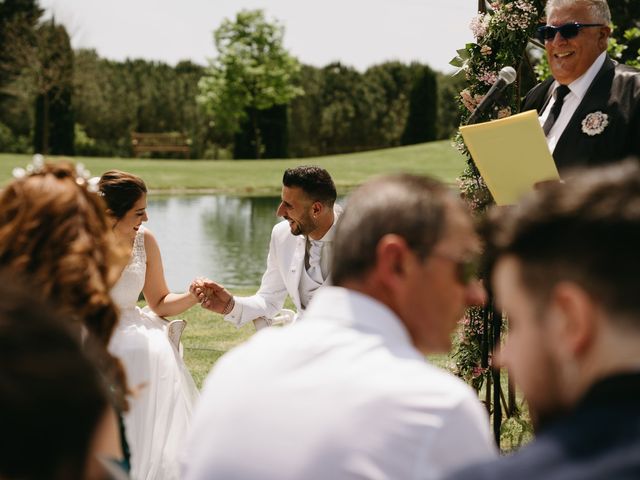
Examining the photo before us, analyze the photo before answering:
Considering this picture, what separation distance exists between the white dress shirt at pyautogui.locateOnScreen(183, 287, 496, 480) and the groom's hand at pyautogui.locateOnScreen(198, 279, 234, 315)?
3.05 metres

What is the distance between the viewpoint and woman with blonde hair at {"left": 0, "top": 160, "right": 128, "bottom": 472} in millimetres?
2260

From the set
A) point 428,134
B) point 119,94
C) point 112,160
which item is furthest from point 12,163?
point 428,134

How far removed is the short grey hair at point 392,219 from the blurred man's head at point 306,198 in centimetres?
312

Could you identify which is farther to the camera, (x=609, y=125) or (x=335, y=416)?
(x=609, y=125)

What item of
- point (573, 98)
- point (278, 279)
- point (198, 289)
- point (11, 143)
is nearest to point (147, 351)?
point (198, 289)

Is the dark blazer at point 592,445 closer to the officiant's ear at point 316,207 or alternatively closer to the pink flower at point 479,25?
the officiant's ear at point 316,207

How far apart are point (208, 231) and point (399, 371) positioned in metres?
19.6

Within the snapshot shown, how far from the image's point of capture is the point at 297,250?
5082 millimetres

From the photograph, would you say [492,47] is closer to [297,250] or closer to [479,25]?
Answer: [479,25]

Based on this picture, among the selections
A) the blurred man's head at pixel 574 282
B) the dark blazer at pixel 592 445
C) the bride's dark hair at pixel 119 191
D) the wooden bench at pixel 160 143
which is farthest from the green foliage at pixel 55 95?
the dark blazer at pixel 592 445

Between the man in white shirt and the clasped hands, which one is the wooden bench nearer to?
the clasped hands

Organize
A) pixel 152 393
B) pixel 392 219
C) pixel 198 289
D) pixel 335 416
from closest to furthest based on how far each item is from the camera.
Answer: pixel 335 416 < pixel 392 219 < pixel 152 393 < pixel 198 289

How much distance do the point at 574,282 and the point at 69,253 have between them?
1496 mm

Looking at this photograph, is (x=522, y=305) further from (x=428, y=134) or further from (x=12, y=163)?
(x=428, y=134)
